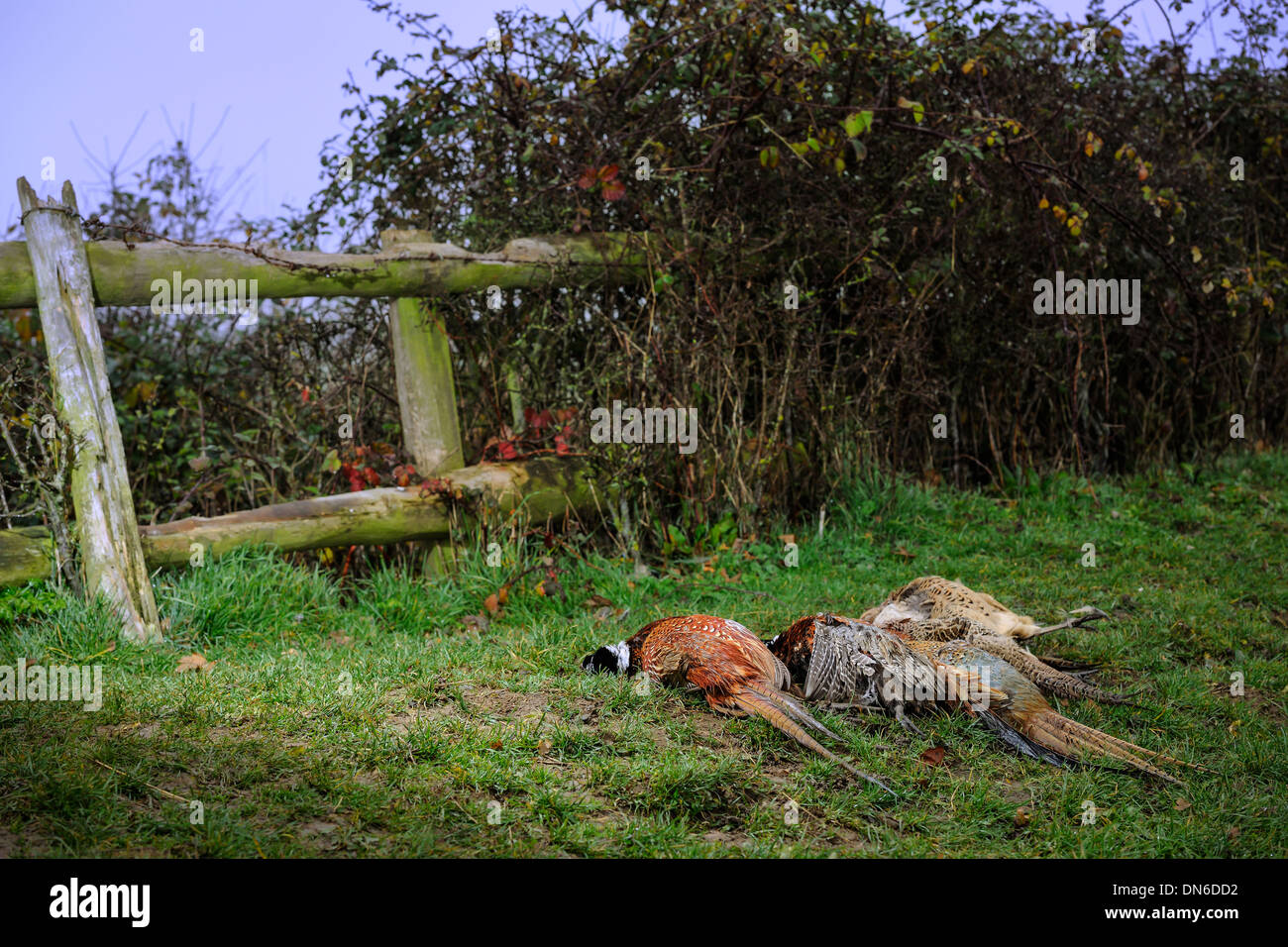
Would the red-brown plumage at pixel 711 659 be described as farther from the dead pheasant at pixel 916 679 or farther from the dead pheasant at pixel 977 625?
the dead pheasant at pixel 977 625

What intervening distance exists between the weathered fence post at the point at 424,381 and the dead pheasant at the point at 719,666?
7.21 ft

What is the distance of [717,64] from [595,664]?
4.18 meters

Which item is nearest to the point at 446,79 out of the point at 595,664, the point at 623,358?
the point at 623,358

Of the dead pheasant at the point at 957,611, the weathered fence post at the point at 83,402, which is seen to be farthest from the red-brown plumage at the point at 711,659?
the weathered fence post at the point at 83,402

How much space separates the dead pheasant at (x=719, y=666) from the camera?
368 centimetres

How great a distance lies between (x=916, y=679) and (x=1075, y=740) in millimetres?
582

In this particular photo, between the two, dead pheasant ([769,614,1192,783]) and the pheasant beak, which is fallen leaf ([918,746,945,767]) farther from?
the pheasant beak

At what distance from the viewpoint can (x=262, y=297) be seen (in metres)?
5.60

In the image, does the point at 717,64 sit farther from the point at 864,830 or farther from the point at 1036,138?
the point at 864,830

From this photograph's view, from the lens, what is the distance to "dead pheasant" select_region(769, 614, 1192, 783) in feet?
12.3

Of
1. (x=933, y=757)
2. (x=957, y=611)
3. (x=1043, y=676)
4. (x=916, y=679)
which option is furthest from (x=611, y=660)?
(x=1043, y=676)

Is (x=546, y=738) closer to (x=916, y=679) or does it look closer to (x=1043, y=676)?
(x=916, y=679)

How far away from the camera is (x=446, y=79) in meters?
7.16

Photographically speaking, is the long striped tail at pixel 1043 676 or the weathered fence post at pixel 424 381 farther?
the weathered fence post at pixel 424 381
